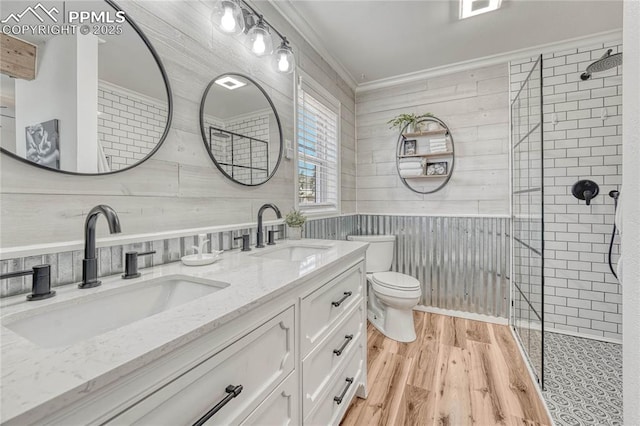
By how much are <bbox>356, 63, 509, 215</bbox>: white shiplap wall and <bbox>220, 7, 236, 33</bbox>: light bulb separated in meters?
2.09

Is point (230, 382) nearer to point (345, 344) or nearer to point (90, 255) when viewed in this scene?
point (90, 255)

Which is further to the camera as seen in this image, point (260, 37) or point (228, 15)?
point (260, 37)

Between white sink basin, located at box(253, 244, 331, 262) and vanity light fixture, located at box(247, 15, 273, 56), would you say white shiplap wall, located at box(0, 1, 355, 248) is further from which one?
white sink basin, located at box(253, 244, 331, 262)

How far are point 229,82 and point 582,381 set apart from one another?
9.29ft

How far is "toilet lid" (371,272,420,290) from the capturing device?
7.39ft

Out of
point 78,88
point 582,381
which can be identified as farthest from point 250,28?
point 582,381

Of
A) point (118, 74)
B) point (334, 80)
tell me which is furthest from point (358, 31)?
point (118, 74)

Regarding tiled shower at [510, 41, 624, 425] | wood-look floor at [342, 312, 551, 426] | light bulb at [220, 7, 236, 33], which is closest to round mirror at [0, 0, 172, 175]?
light bulb at [220, 7, 236, 33]

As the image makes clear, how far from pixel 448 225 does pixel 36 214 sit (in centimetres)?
293

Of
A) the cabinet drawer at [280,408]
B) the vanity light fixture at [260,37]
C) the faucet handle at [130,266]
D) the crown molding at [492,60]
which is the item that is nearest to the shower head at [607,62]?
the crown molding at [492,60]

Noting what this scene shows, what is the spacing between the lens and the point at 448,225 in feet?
9.24

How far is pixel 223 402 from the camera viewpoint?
0.65 m

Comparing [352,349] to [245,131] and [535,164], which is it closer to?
[245,131]

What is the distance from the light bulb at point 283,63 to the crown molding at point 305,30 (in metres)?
0.43
